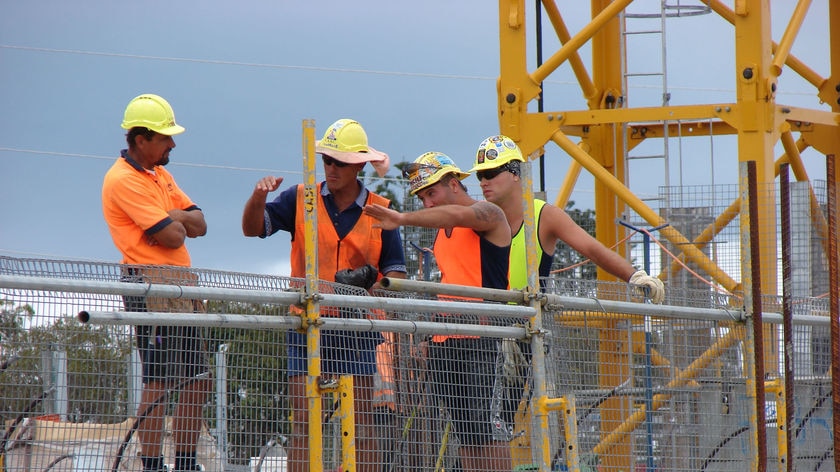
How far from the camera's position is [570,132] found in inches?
528

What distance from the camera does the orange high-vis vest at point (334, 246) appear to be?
758 centimetres

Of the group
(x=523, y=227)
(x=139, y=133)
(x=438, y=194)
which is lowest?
(x=523, y=227)

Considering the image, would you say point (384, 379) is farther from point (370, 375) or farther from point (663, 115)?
point (663, 115)

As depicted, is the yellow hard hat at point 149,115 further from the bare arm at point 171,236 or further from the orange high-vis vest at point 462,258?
the orange high-vis vest at point 462,258

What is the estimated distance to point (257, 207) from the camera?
24.5 feet

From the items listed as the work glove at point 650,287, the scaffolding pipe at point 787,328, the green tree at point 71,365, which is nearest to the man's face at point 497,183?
the work glove at point 650,287

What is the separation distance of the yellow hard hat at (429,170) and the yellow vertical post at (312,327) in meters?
2.48

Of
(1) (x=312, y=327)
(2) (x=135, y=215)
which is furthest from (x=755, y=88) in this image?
(1) (x=312, y=327)

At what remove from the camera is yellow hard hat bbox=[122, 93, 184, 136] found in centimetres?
727

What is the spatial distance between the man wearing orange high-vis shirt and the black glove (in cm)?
89

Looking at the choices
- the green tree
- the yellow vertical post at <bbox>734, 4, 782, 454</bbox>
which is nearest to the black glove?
the green tree

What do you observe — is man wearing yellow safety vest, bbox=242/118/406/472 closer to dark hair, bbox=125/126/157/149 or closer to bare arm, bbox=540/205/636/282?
dark hair, bbox=125/126/157/149

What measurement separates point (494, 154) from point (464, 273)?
83 centimetres

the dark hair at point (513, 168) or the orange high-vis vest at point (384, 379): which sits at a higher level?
the dark hair at point (513, 168)
